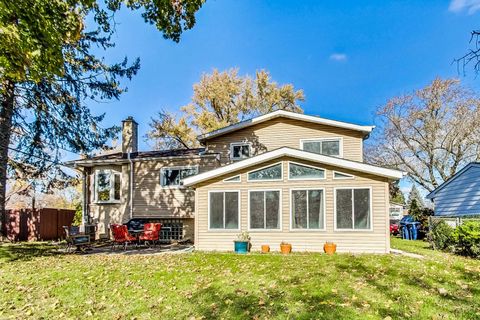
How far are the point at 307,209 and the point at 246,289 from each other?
5.81m

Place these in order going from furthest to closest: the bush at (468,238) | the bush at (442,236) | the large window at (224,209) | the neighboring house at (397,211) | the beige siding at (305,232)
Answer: the neighboring house at (397,211), the large window at (224,209), the bush at (442,236), the beige siding at (305,232), the bush at (468,238)

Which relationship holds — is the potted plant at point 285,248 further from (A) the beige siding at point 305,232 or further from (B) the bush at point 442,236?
(B) the bush at point 442,236

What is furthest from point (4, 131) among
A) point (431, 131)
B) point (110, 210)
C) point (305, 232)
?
point (431, 131)

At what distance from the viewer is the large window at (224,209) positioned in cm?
1239

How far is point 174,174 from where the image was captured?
1666cm

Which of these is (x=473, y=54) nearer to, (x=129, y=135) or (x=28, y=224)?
(x=129, y=135)

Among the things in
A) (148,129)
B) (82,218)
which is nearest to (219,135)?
(82,218)

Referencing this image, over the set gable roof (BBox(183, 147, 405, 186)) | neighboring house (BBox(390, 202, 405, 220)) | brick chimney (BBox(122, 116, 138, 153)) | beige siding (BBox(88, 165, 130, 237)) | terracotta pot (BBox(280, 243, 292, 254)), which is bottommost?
neighboring house (BBox(390, 202, 405, 220))

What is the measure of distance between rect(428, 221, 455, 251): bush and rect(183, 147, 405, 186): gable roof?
11.0ft

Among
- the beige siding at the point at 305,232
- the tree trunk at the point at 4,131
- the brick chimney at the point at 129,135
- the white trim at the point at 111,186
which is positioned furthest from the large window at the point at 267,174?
the tree trunk at the point at 4,131

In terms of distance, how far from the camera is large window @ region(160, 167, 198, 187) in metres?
16.5

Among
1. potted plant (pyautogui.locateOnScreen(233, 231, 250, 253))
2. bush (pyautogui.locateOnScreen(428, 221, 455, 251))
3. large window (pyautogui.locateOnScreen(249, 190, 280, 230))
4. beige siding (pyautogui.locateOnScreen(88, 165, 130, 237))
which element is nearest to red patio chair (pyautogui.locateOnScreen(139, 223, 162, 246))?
beige siding (pyautogui.locateOnScreen(88, 165, 130, 237))

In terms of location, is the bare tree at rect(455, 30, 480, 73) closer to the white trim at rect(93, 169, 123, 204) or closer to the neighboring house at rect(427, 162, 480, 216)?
the neighboring house at rect(427, 162, 480, 216)

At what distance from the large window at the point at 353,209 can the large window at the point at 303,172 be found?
93 centimetres
